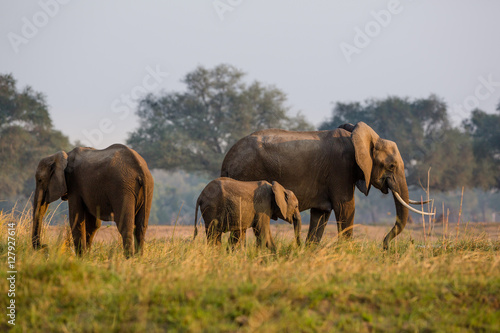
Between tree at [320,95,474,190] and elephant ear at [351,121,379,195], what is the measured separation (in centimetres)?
2612

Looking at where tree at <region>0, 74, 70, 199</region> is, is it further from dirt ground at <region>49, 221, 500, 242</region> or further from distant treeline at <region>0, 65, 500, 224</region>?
dirt ground at <region>49, 221, 500, 242</region>

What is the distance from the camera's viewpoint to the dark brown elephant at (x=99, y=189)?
804cm

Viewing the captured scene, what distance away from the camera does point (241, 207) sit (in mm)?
8281

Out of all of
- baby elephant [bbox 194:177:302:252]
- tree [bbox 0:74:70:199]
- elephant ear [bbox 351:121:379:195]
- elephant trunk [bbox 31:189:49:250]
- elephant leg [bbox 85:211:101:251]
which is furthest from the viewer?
tree [bbox 0:74:70:199]

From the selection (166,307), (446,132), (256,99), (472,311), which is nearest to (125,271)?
(166,307)

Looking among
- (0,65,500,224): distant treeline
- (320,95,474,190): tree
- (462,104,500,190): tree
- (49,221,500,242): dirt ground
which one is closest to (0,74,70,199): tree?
(0,65,500,224): distant treeline

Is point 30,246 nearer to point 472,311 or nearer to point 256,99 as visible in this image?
point 472,311

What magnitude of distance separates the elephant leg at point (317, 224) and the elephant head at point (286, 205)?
654mm

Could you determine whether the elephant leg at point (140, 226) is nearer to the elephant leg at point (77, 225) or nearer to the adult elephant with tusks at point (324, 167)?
the elephant leg at point (77, 225)

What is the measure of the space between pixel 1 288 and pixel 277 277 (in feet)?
9.02

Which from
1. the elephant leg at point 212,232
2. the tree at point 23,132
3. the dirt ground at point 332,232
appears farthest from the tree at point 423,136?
the elephant leg at point 212,232

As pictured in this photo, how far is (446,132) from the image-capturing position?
37.3 m

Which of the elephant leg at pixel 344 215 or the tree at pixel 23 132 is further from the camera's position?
the tree at pixel 23 132

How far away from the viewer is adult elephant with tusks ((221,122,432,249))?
932 cm
